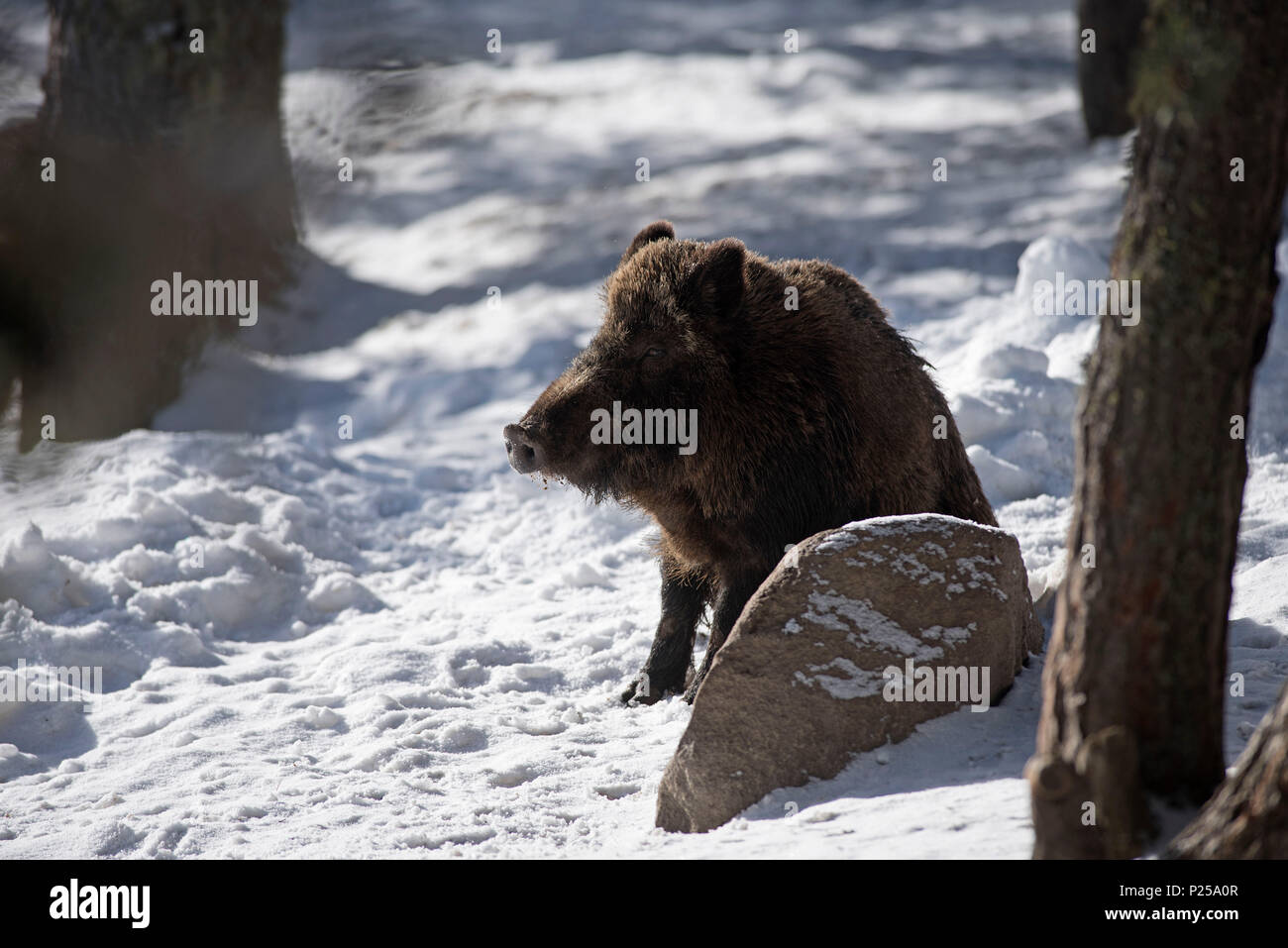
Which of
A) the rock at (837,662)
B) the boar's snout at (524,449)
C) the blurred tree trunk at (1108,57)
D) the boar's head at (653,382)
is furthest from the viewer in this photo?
the blurred tree trunk at (1108,57)

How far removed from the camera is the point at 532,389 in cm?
964

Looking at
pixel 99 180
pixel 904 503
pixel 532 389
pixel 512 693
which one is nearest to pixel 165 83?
pixel 99 180

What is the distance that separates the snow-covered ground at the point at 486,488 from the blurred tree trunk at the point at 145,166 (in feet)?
1.59

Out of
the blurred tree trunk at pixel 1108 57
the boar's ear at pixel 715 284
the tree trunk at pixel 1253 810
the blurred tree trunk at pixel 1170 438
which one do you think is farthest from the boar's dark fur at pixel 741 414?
the blurred tree trunk at pixel 1108 57

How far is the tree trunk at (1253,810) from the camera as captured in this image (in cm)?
240

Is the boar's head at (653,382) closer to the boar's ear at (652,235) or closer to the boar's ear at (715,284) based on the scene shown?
the boar's ear at (715,284)

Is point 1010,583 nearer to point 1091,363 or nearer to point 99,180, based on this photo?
point 1091,363

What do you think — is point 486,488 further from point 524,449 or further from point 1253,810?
point 1253,810

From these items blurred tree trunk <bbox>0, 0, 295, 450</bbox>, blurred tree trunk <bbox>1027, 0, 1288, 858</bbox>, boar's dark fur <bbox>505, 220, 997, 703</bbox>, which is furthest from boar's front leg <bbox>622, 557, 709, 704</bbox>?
blurred tree trunk <bbox>0, 0, 295, 450</bbox>

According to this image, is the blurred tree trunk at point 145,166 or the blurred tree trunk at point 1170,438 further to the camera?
the blurred tree trunk at point 145,166

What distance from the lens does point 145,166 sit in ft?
28.8

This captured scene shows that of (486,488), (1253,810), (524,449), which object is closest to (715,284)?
(524,449)

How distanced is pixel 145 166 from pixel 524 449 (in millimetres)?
5607
